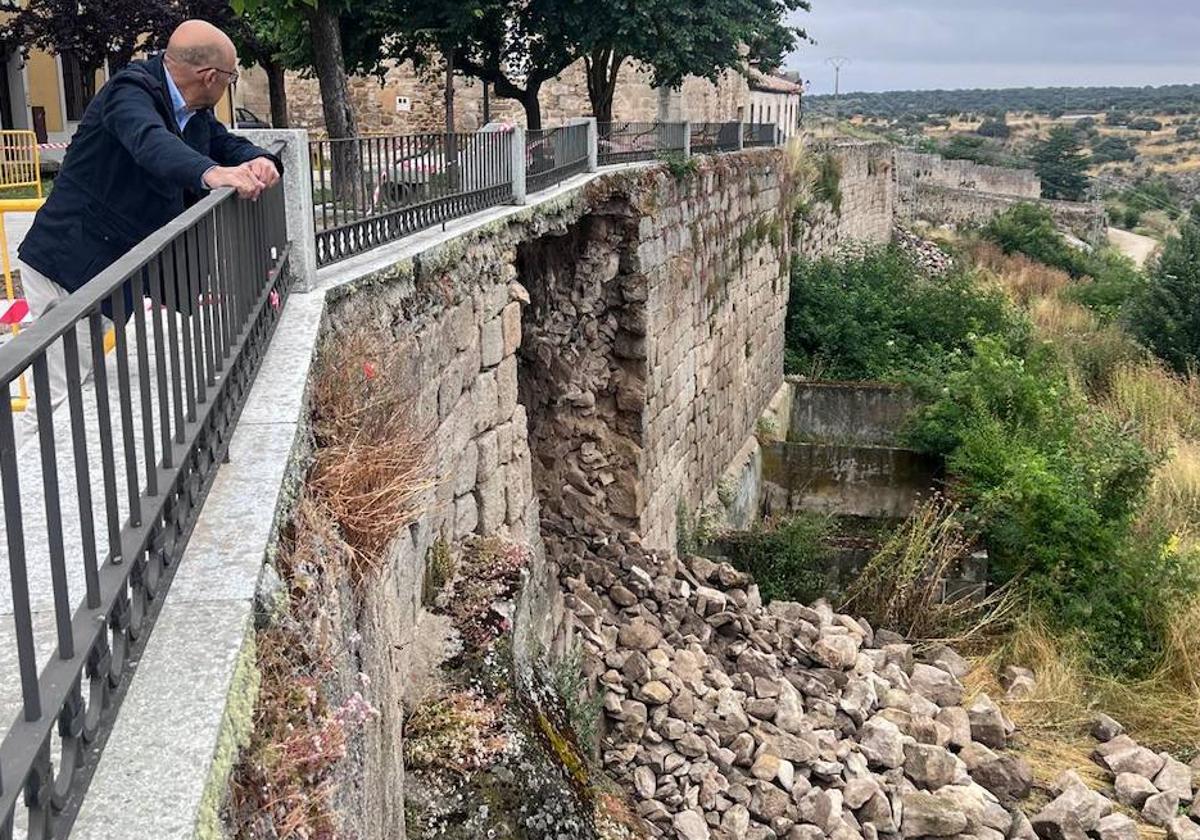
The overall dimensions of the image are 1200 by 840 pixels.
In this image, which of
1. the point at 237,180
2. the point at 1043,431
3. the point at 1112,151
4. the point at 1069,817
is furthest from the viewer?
the point at 1112,151

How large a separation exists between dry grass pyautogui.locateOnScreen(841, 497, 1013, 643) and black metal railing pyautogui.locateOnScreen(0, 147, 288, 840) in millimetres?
7552

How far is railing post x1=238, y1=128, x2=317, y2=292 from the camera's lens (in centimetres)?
441

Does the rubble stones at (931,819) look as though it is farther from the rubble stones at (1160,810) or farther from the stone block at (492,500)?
the stone block at (492,500)

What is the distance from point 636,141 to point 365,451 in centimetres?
820

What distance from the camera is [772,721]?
677cm

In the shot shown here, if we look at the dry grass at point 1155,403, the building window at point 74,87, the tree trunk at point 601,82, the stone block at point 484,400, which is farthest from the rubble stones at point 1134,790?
the building window at point 74,87

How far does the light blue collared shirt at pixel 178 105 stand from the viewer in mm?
3588

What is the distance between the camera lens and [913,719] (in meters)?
7.21

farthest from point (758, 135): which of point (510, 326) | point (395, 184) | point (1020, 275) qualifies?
point (1020, 275)

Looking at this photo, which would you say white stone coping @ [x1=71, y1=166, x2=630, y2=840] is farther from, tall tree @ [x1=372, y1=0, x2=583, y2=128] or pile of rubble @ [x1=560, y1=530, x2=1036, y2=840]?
tall tree @ [x1=372, y1=0, x2=583, y2=128]

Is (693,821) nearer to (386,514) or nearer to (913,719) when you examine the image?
(913,719)

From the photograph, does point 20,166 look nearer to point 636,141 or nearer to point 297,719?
point 636,141

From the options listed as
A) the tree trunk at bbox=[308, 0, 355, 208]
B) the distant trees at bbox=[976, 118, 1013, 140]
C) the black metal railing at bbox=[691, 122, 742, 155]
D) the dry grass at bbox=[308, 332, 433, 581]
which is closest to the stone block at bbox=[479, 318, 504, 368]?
the dry grass at bbox=[308, 332, 433, 581]

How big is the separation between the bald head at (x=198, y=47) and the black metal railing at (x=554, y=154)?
13.9ft
